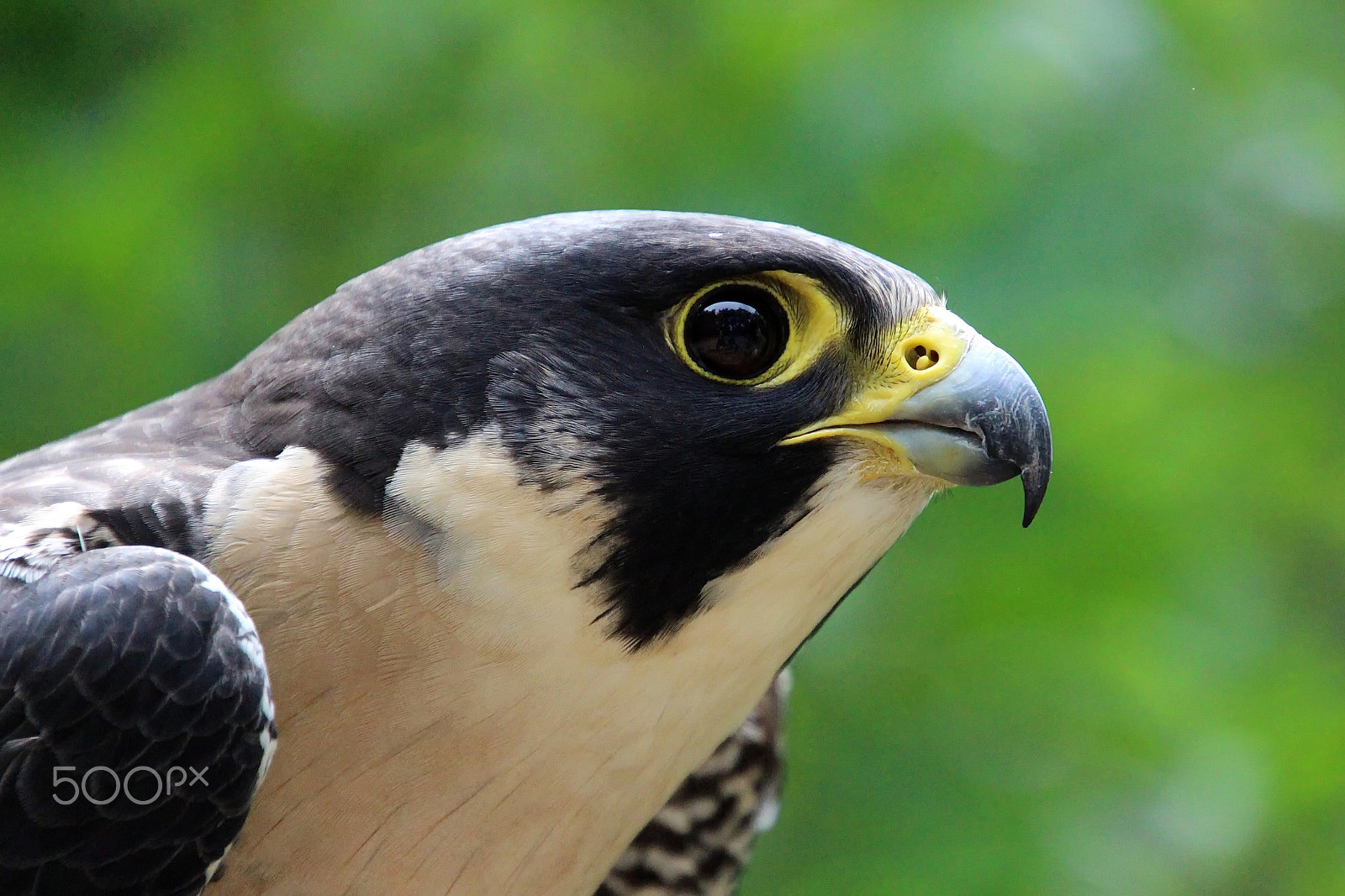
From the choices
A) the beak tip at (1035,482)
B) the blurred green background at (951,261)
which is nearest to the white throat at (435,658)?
the beak tip at (1035,482)

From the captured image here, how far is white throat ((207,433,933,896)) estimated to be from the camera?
1.83 m

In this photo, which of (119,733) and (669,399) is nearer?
(119,733)

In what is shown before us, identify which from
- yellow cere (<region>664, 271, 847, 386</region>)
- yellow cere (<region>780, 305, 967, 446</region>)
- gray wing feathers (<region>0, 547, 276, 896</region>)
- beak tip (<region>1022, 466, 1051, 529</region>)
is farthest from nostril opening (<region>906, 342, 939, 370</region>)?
gray wing feathers (<region>0, 547, 276, 896</region>)

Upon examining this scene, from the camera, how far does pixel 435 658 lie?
185cm

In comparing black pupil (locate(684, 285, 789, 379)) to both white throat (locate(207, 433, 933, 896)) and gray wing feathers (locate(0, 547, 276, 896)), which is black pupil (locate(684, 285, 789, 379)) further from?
gray wing feathers (locate(0, 547, 276, 896))

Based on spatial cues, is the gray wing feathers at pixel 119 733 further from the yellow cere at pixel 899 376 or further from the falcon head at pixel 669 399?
the yellow cere at pixel 899 376

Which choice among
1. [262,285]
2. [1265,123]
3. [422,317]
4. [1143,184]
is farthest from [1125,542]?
[262,285]

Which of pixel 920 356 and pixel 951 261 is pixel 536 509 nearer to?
pixel 920 356

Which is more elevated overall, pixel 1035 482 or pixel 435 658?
pixel 1035 482

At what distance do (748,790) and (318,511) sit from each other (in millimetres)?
1274

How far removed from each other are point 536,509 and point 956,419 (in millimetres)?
605

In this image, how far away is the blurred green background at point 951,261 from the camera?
9.81 ft

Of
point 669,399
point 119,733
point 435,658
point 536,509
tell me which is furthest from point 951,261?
point 119,733

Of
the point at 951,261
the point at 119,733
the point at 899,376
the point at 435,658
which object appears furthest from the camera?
the point at 951,261
